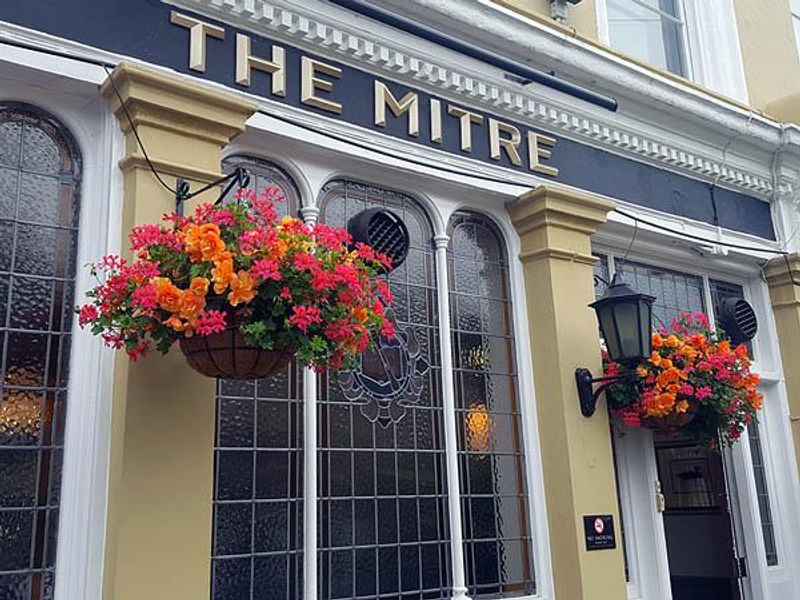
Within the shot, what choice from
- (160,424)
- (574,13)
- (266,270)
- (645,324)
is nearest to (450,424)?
(645,324)

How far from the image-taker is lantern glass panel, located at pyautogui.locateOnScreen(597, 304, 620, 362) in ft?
16.0

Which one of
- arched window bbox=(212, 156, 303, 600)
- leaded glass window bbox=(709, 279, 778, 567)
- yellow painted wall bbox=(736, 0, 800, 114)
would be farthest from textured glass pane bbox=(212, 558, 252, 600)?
yellow painted wall bbox=(736, 0, 800, 114)

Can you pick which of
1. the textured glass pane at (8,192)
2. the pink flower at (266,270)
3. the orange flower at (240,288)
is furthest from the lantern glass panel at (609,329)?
the textured glass pane at (8,192)

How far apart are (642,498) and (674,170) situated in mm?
2420

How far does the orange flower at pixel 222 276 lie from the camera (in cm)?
307

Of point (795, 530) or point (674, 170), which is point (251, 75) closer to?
point (674, 170)

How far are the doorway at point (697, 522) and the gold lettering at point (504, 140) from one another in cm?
268

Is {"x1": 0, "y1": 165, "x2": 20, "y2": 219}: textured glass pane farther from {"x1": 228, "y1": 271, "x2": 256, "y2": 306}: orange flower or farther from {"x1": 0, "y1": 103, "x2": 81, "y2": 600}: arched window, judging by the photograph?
{"x1": 228, "y1": 271, "x2": 256, "y2": 306}: orange flower

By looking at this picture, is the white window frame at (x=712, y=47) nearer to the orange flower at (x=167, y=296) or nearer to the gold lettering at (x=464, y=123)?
the gold lettering at (x=464, y=123)

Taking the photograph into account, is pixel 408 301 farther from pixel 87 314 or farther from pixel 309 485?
pixel 87 314

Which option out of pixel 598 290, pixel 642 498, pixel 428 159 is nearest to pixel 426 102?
pixel 428 159

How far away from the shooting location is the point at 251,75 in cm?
433

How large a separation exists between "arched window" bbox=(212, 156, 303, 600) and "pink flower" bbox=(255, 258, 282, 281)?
1.03m

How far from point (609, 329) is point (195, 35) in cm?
272
